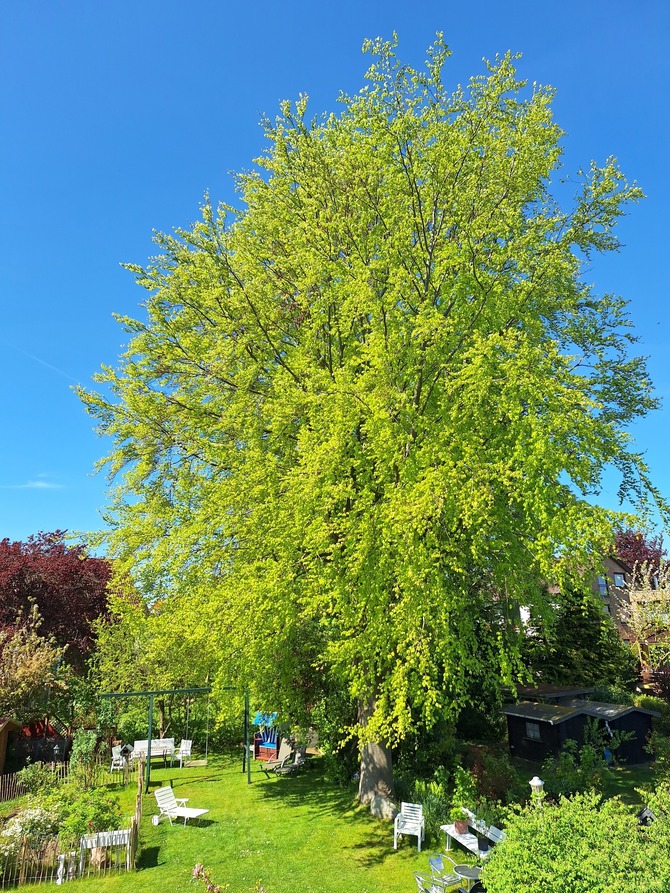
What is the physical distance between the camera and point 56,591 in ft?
89.4

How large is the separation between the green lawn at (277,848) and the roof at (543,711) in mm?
8957

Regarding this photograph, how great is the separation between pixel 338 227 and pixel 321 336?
3.01 metres

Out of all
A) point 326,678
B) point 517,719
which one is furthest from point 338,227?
point 517,719

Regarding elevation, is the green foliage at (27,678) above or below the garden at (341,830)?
above

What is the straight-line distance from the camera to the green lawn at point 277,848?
10.5m

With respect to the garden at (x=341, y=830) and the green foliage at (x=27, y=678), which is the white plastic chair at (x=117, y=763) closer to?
the garden at (x=341, y=830)

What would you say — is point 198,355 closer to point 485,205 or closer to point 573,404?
point 485,205

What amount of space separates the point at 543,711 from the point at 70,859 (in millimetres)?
17821

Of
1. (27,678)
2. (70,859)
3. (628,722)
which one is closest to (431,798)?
(70,859)

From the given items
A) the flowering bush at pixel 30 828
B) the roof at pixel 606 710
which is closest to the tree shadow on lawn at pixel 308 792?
the flowering bush at pixel 30 828

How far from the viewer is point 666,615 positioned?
28812 mm

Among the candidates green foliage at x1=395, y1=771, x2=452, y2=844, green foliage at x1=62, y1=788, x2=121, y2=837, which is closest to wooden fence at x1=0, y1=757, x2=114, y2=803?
green foliage at x1=62, y1=788, x2=121, y2=837

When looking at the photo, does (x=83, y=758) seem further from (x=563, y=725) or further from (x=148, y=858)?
(x=563, y=725)

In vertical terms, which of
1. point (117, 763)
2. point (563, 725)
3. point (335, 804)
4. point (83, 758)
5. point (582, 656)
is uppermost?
point (582, 656)
